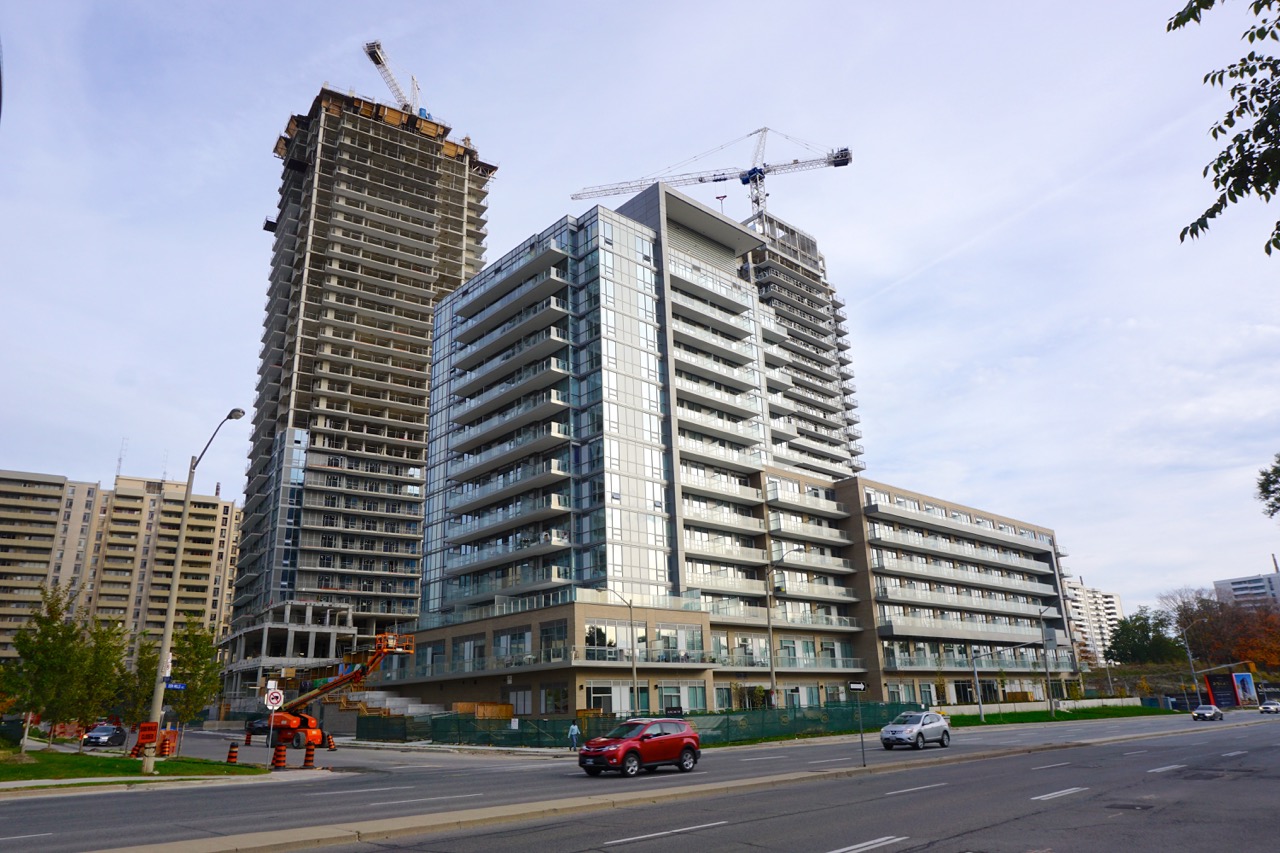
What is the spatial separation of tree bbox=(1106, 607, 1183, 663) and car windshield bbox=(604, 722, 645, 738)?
486 ft

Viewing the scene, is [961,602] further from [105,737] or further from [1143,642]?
[105,737]

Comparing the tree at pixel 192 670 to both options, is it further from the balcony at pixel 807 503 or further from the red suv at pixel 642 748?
the balcony at pixel 807 503

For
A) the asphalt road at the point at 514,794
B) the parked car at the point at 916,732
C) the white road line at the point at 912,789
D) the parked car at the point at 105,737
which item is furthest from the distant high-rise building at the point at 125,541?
the white road line at the point at 912,789

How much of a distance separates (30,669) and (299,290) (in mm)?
102032

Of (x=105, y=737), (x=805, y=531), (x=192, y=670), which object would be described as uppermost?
(x=805, y=531)

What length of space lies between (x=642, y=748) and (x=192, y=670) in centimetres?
2030

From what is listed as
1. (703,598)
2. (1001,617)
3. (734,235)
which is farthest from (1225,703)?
(734,235)

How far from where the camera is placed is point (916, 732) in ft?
112

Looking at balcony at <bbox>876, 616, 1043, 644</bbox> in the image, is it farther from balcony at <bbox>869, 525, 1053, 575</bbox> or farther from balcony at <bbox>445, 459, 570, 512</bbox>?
balcony at <bbox>445, 459, 570, 512</bbox>

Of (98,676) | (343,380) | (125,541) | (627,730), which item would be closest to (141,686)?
(98,676)

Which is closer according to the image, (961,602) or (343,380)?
(961,602)

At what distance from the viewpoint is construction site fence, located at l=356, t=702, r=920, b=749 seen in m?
45.5

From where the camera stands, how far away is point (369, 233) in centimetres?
A: 13150

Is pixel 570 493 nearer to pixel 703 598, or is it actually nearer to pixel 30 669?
pixel 703 598
